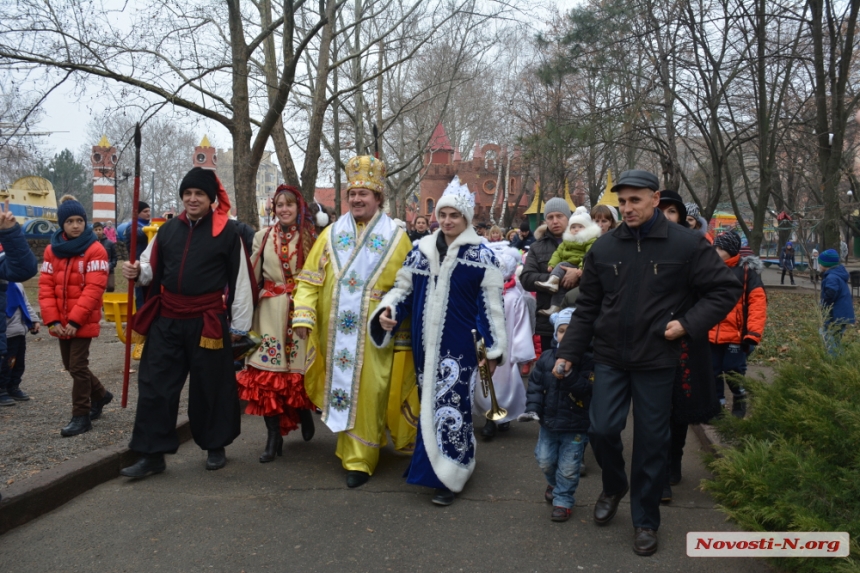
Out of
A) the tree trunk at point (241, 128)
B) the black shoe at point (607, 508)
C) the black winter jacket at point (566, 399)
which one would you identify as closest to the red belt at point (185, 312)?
the black winter jacket at point (566, 399)

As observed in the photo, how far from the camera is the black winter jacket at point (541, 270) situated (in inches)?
258

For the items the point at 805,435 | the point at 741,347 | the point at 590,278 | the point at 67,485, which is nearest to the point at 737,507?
the point at 805,435

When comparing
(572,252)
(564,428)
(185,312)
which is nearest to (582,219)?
(572,252)

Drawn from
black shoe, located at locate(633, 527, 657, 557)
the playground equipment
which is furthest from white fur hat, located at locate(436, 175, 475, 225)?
the playground equipment

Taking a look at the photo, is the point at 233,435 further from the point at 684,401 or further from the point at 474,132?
the point at 474,132

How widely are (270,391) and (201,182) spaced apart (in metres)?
1.59

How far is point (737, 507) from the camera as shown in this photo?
13.3 feet

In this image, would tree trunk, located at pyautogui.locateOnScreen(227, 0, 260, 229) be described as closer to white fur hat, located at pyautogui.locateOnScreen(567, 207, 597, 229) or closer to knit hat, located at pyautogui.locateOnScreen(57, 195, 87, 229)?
knit hat, located at pyautogui.locateOnScreen(57, 195, 87, 229)

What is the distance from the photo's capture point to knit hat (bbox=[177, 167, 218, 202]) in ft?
17.0

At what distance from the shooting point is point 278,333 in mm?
5586

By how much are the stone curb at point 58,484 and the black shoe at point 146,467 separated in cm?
12

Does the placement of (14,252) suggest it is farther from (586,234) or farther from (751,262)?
(751,262)

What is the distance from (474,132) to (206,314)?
36.7m

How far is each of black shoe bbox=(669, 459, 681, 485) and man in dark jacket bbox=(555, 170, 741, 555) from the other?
1.10 metres
